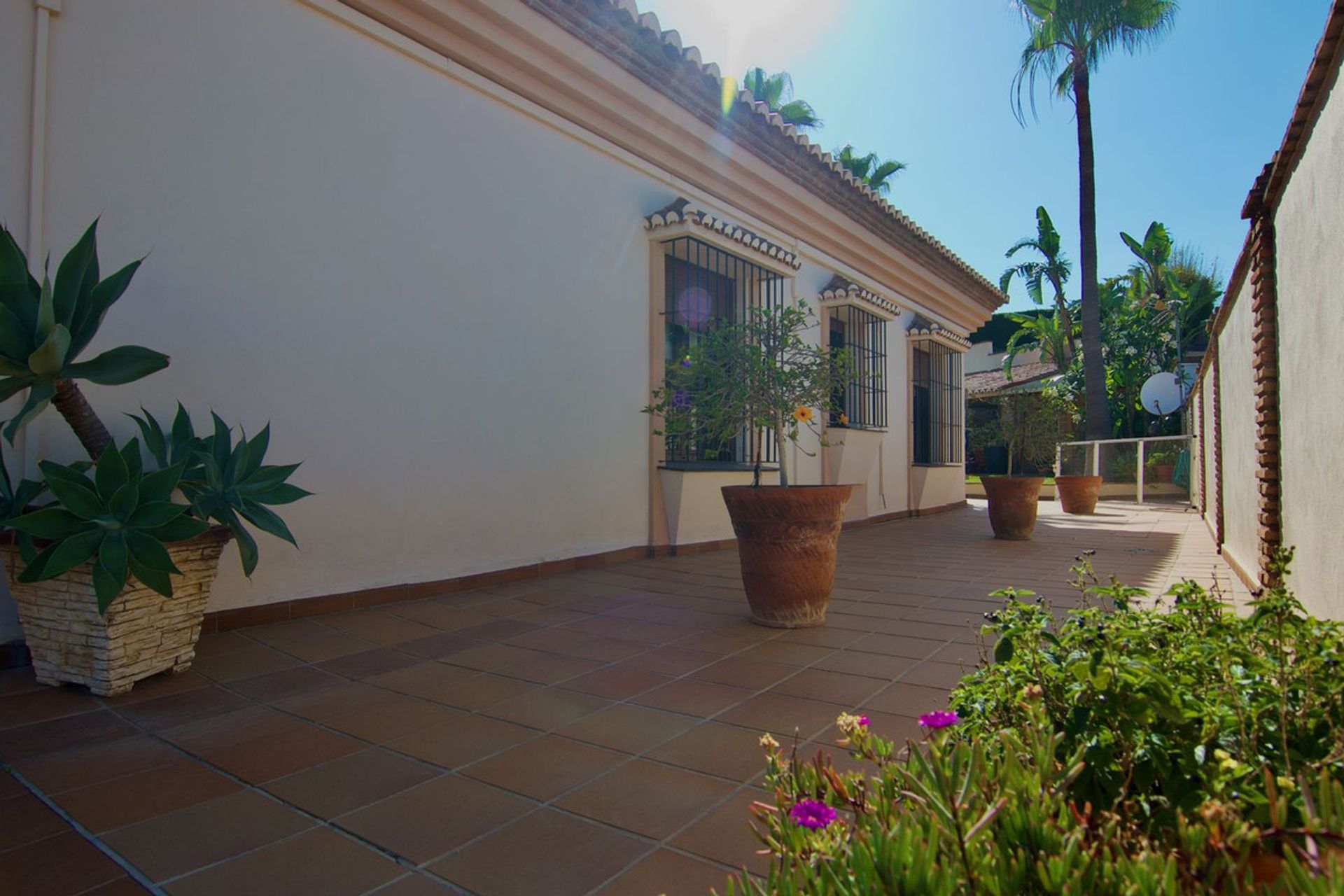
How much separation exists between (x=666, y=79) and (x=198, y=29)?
3.09 meters

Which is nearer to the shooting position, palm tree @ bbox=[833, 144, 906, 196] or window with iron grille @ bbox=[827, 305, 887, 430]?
window with iron grille @ bbox=[827, 305, 887, 430]

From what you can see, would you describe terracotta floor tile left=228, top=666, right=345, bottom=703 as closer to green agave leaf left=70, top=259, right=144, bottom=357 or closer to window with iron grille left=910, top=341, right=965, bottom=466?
green agave leaf left=70, top=259, right=144, bottom=357

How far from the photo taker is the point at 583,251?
521cm

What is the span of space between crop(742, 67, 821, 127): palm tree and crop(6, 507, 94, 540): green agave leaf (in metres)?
15.7

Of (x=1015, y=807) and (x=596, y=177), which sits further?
(x=596, y=177)

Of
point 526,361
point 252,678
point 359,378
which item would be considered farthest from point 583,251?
point 252,678

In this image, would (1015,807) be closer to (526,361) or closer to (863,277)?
(526,361)

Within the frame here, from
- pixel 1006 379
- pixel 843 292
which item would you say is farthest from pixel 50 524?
pixel 1006 379

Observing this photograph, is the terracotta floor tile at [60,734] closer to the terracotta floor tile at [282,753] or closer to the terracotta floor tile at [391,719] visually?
the terracotta floor tile at [282,753]

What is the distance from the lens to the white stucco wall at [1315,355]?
2246 mm

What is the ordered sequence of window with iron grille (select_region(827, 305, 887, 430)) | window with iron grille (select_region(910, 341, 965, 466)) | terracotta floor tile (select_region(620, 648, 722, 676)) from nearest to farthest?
terracotta floor tile (select_region(620, 648, 722, 676)) → window with iron grille (select_region(827, 305, 887, 430)) → window with iron grille (select_region(910, 341, 965, 466))

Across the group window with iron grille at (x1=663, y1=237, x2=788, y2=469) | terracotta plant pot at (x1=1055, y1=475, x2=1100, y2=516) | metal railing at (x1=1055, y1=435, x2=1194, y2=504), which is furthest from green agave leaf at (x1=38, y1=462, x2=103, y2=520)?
metal railing at (x1=1055, y1=435, x2=1194, y2=504)

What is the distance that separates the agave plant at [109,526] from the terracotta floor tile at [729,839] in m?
1.81

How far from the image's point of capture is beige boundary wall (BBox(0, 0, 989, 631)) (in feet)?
10.0
